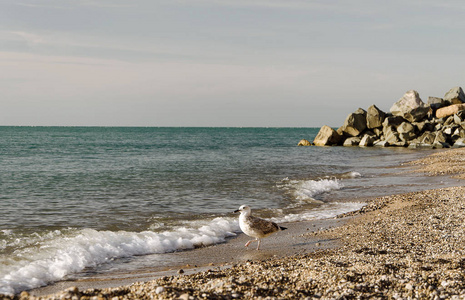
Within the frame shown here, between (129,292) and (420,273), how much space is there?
4.97m

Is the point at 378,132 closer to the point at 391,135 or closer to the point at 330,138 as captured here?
the point at 391,135

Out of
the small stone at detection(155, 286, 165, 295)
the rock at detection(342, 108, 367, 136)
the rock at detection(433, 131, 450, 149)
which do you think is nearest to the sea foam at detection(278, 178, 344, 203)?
the small stone at detection(155, 286, 165, 295)

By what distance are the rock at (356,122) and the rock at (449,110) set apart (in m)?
10.5

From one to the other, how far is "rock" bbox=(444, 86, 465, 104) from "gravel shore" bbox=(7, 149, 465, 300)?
181 feet

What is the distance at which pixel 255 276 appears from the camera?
7547 millimetres

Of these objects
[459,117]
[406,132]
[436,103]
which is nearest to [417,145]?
[406,132]

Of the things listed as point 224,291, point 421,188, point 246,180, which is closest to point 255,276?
point 224,291

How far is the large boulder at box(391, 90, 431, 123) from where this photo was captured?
2309 inches

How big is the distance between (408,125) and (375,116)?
4689mm

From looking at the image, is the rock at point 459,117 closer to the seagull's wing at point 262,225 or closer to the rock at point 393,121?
the rock at point 393,121

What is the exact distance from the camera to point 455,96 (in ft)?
199

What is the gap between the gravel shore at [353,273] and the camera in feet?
21.3

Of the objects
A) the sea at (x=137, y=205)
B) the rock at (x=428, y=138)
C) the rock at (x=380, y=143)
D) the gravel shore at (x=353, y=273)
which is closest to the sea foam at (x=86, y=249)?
the sea at (x=137, y=205)

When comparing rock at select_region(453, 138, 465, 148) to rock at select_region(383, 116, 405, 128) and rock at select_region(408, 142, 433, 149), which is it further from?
rock at select_region(383, 116, 405, 128)
